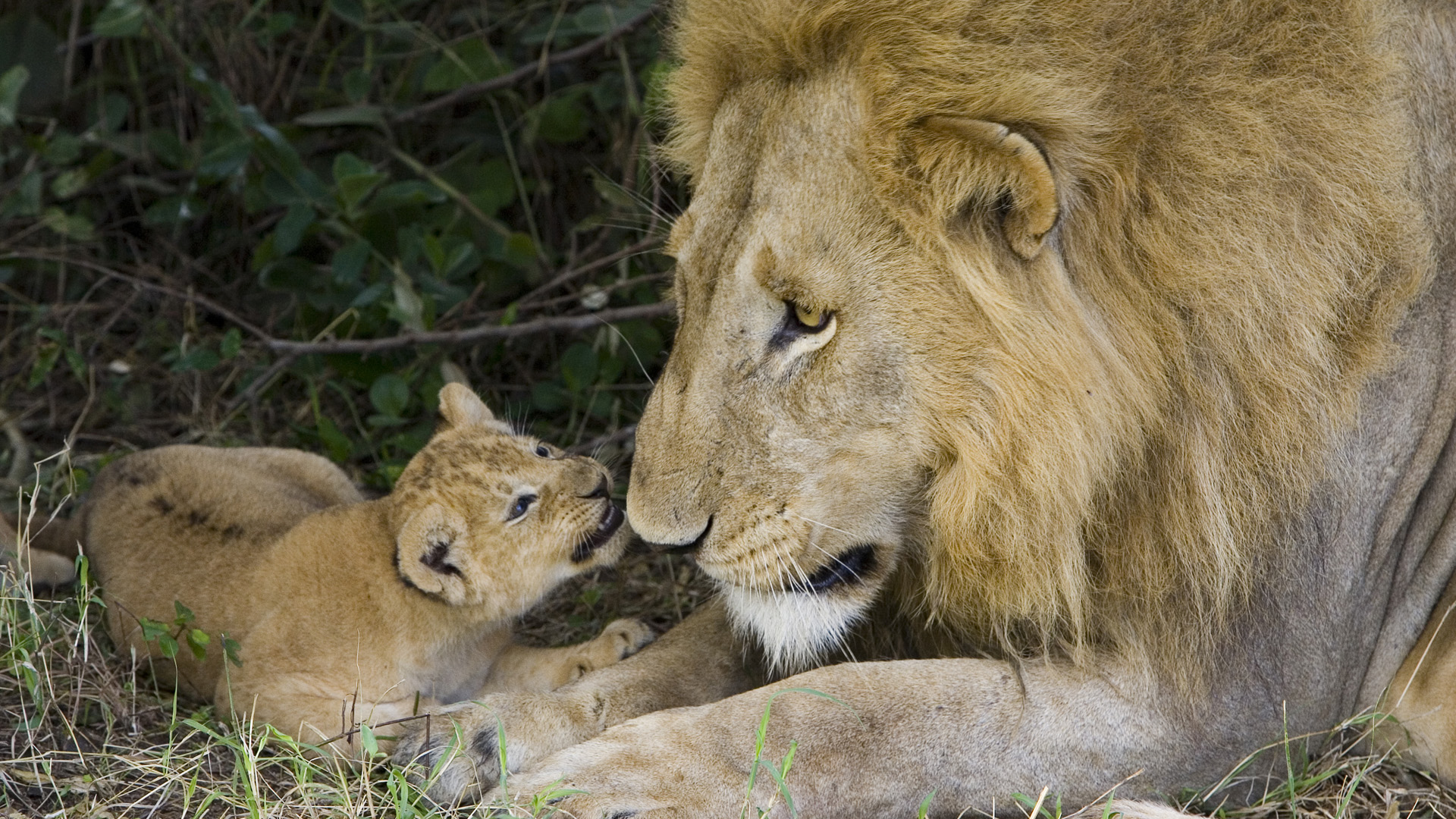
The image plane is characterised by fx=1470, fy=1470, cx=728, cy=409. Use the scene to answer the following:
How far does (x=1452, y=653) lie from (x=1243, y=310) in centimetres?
95

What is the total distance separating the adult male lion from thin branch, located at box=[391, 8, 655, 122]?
1955 mm

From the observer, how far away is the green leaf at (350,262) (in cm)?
445

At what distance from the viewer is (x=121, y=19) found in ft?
15.3

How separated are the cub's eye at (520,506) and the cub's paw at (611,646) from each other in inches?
16.8

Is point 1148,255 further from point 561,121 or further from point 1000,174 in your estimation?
point 561,121

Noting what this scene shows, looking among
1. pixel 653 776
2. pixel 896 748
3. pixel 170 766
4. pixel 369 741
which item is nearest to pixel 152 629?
pixel 170 766

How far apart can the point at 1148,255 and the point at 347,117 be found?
3.08 metres

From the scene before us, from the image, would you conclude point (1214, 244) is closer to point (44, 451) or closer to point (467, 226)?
point (467, 226)

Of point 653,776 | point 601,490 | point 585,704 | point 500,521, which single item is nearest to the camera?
point 653,776

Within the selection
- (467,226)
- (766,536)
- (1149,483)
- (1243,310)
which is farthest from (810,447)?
(467,226)

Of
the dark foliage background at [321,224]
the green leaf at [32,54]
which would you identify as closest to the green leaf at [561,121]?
the dark foliage background at [321,224]

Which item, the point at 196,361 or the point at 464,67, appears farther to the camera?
the point at 464,67

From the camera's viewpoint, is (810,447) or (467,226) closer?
(810,447)

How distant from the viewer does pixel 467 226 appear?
484 centimetres
